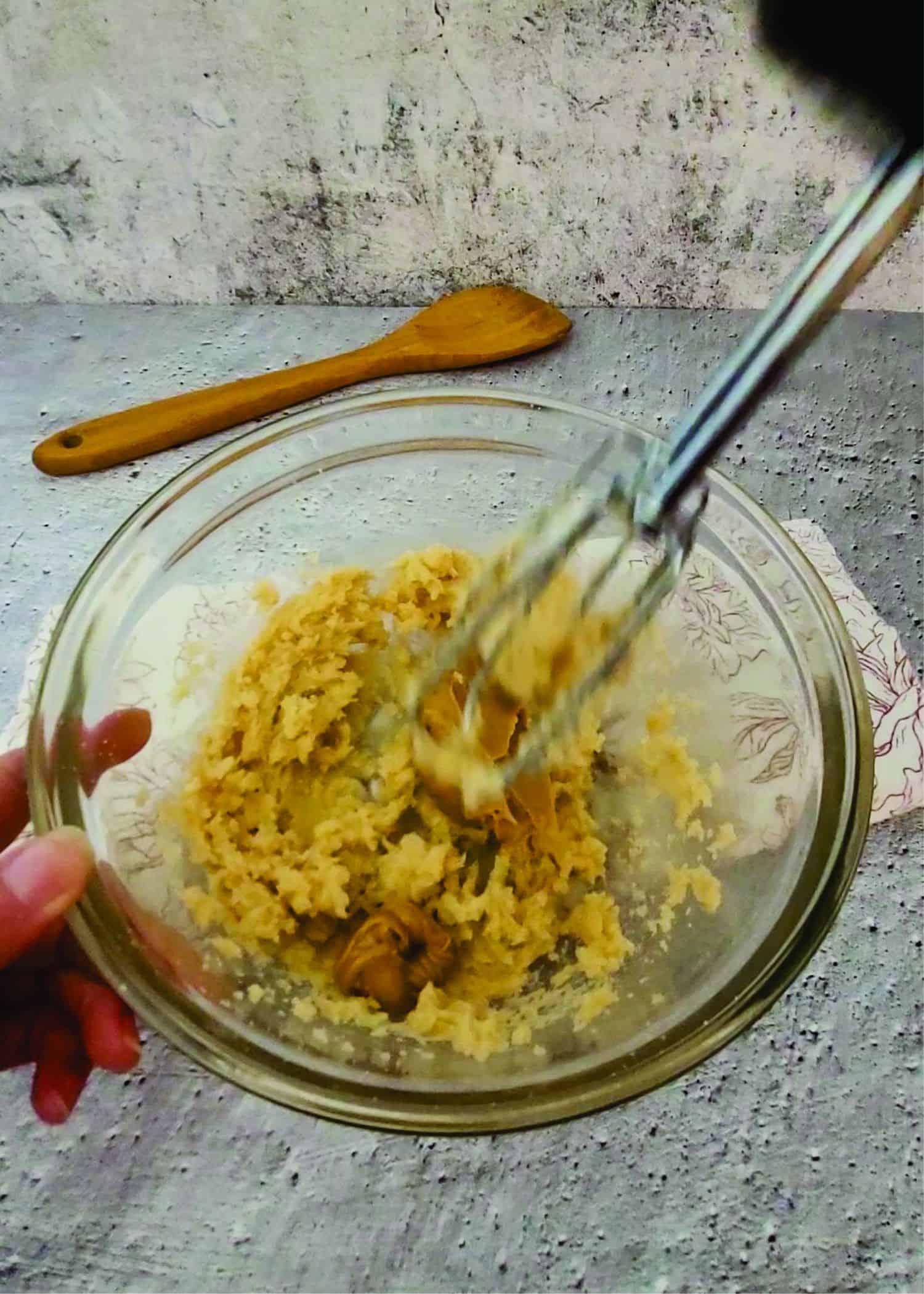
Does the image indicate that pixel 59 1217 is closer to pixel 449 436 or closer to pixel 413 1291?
pixel 413 1291

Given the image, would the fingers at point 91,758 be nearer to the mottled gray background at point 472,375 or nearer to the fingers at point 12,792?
the fingers at point 12,792

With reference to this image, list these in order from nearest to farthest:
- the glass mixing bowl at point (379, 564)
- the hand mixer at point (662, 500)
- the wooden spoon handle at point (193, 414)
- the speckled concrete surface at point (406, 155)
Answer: the hand mixer at point (662, 500), the glass mixing bowl at point (379, 564), the speckled concrete surface at point (406, 155), the wooden spoon handle at point (193, 414)

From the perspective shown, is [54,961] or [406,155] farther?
[406,155]

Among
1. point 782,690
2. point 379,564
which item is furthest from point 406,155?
point 782,690

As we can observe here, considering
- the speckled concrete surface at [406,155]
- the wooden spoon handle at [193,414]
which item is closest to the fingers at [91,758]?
the wooden spoon handle at [193,414]

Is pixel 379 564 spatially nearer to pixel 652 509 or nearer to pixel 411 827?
pixel 411 827

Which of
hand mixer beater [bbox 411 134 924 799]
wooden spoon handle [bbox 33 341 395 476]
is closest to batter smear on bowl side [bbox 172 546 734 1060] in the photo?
hand mixer beater [bbox 411 134 924 799]

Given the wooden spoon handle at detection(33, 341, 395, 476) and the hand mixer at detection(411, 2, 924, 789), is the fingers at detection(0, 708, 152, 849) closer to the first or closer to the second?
the hand mixer at detection(411, 2, 924, 789)
